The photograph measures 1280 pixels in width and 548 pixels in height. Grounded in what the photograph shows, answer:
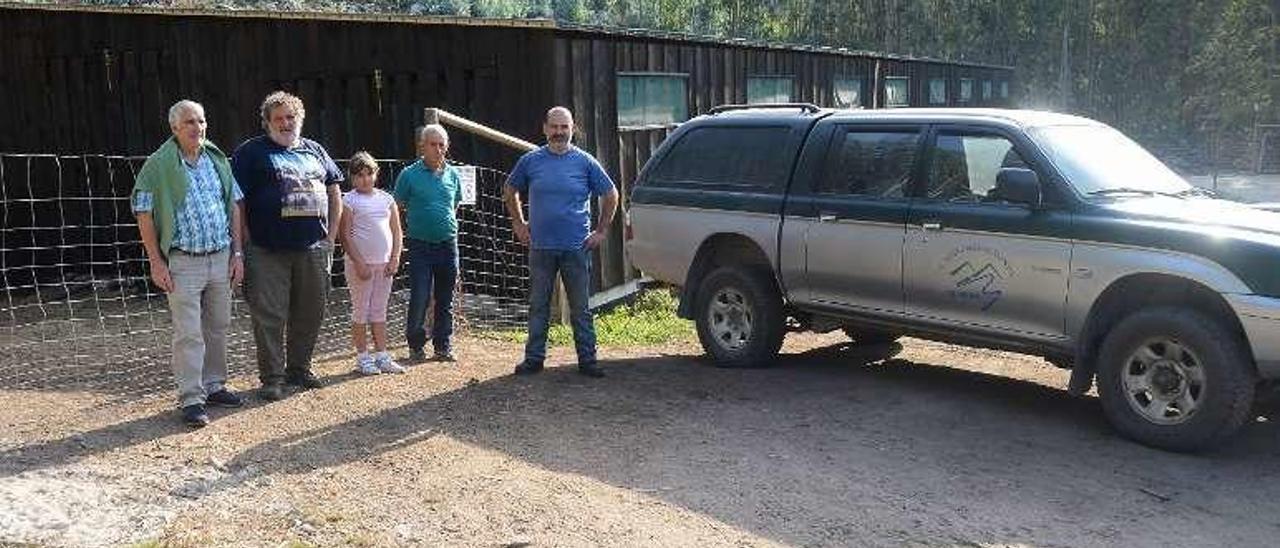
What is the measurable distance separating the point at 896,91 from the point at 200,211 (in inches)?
783

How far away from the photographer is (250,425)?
238 inches

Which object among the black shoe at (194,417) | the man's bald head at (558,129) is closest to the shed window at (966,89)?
the man's bald head at (558,129)

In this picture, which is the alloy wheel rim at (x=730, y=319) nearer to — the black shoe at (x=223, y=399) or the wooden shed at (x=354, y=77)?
the black shoe at (x=223, y=399)

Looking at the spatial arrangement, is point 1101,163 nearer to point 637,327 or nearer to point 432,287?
point 432,287

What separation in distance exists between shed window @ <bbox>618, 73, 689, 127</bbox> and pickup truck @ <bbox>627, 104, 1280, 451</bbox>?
12.7 feet

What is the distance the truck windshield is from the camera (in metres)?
6.38

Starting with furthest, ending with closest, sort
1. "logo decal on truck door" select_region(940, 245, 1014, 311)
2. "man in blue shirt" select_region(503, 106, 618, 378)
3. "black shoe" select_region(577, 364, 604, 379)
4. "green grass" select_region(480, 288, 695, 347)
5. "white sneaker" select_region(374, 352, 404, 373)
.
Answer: "green grass" select_region(480, 288, 695, 347), "black shoe" select_region(577, 364, 604, 379), "white sneaker" select_region(374, 352, 404, 373), "man in blue shirt" select_region(503, 106, 618, 378), "logo decal on truck door" select_region(940, 245, 1014, 311)

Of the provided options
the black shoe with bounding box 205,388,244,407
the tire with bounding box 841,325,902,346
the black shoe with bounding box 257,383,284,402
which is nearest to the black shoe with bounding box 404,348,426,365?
the black shoe with bounding box 257,383,284,402

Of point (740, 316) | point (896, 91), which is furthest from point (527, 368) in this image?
point (896, 91)

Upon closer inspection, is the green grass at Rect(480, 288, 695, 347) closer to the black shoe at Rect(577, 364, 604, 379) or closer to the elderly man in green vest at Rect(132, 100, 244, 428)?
the black shoe at Rect(577, 364, 604, 379)

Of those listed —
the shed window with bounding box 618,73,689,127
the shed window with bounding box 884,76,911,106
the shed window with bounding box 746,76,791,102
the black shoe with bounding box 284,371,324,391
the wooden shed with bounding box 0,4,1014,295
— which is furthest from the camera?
the shed window with bounding box 884,76,911,106

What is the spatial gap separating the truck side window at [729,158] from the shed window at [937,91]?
64.7 ft

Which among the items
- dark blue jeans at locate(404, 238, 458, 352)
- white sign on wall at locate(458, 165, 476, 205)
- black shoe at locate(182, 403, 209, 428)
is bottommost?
black shoe at locate(182, 403, 209, 428)

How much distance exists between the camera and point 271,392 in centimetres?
655
